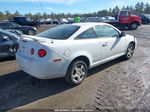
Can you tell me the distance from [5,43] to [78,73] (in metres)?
3.70

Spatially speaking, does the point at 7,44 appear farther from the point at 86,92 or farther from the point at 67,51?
the point at 86,92

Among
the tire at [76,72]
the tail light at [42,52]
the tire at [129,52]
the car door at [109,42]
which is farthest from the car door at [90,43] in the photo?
the tire at [129,52]

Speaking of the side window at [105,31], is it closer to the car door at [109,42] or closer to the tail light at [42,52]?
the car door at [109,42]

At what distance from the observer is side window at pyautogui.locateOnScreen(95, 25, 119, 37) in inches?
186

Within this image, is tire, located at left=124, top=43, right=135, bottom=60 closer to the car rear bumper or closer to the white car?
the white car

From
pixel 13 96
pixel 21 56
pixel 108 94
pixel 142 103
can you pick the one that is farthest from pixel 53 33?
pixel 142 103

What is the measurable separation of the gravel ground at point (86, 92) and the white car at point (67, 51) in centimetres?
43

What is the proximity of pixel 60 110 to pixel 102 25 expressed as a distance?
3014 mm

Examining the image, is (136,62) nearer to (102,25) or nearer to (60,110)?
(102,25)

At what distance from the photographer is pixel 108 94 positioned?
364 cm

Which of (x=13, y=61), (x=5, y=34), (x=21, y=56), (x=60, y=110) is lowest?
(x=60, y=110)

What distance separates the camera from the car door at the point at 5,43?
20.0ft

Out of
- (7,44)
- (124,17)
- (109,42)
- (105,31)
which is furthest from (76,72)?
(124,17)

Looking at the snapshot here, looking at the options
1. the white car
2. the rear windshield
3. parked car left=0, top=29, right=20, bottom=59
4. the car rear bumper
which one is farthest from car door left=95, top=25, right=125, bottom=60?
parked car left=0, top=29, right=20, bottom=59
